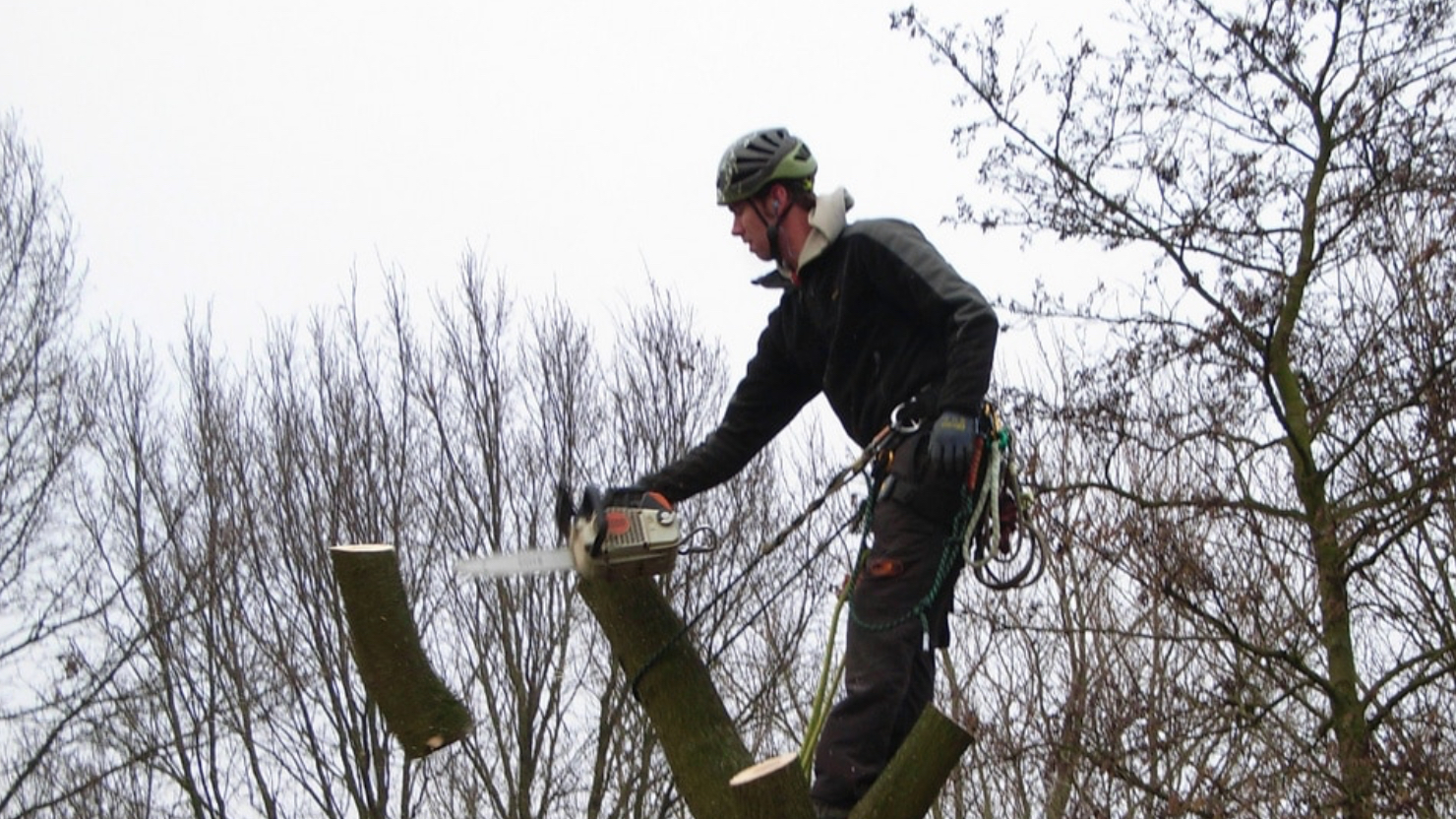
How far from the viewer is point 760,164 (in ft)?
12.5

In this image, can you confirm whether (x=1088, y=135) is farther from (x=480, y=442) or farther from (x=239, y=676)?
(x=239, y=676)

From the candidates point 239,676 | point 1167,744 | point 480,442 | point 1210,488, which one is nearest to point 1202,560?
point 1210,488

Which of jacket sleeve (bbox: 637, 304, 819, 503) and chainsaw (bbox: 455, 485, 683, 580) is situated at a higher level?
jacket sleeve (bbox: 637, 304, 819, 503)

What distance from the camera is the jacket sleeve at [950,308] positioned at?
3.41m

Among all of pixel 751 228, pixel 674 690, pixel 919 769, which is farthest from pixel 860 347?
pixel 919 769

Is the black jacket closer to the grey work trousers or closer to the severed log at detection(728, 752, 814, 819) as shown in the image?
the grey work trousers

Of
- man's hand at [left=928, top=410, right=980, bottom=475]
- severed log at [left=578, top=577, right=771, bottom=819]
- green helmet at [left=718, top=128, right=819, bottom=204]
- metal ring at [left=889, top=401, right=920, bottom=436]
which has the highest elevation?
green helmet at [left=718, top=128, right=819, bottom=204]

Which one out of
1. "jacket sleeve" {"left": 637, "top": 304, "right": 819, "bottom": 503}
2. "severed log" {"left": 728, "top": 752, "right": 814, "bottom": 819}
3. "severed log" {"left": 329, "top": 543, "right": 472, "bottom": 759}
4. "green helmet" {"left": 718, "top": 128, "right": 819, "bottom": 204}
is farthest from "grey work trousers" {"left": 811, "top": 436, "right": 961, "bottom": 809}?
"severed log" {"left": 329, "top": 543, "right": 472, "bottom": 759}

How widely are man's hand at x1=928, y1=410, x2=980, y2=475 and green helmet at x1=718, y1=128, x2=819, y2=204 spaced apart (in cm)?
73

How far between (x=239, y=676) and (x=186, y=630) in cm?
82

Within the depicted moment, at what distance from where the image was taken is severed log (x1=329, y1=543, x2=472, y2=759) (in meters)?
3.61

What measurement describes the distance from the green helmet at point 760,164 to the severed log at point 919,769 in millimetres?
1266

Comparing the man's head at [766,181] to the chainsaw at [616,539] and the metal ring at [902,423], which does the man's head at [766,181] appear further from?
the chainsaw at [616,539]

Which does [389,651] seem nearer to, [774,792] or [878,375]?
[774,792]
